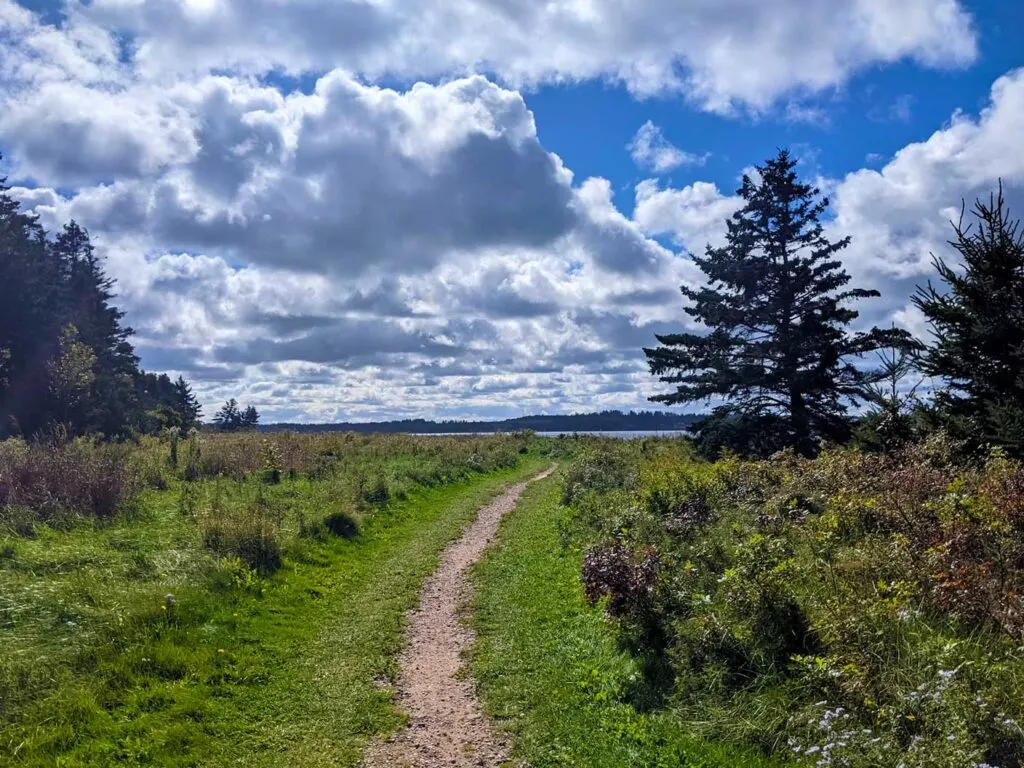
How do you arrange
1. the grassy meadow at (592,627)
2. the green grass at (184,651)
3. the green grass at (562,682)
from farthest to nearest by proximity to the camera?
the green grass at (184,651) → the green grass at (562,682) → the grassy meadow at (592,627)

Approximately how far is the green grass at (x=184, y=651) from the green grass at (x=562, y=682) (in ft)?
4.78

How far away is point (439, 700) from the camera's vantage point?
764cm

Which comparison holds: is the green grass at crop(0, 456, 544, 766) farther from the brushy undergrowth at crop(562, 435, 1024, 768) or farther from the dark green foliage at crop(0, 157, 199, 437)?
the dark green foliage at crop(0, 157, 199, 437)

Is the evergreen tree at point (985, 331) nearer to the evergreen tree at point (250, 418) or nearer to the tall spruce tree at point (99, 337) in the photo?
the tall spruce tree at point (99, 337)

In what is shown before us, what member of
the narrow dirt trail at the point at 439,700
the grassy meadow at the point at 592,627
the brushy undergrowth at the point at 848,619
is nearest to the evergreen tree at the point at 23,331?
the grassy meadow at the point at 592,627

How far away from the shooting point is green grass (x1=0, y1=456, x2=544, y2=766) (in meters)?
6.35

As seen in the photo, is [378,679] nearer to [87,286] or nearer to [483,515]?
[483,515]

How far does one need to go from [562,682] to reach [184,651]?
497 centimetres

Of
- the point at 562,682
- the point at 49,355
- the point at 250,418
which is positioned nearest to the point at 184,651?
the point at 562,682

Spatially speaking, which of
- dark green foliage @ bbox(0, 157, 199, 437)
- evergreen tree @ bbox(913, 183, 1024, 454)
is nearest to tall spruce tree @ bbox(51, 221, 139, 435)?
dark green foliage @ bbox(0, 157, 199, 437)

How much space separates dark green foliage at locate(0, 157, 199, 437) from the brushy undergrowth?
102 ft

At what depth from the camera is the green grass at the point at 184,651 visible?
6.35 meters

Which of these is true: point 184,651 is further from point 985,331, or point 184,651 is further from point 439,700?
point 985,331

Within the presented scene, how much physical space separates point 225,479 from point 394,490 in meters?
5.37
